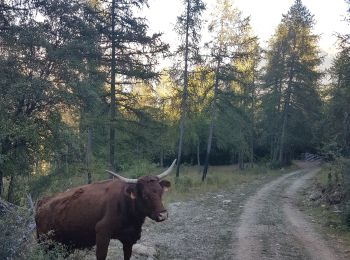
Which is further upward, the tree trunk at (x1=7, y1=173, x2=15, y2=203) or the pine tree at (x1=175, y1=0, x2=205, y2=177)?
the pine tree at (x1=175, y1=0, x2=205, y2=177)

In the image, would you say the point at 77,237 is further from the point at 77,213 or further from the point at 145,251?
the point at 145,251

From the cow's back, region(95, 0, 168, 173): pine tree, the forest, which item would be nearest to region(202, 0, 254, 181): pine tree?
the forest

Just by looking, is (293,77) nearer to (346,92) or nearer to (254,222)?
(346,92)

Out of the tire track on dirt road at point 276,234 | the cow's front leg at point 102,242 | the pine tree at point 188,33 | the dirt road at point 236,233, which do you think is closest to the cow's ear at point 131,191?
the cow's front leg at point 102,242

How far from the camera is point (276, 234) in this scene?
1248cm

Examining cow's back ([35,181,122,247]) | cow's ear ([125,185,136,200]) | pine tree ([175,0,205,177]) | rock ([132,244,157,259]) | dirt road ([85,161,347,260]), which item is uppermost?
pine tree ([175,0,205,177])

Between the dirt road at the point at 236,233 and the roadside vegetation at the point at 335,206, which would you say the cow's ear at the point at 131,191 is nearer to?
the dirt road at the point at 236,233

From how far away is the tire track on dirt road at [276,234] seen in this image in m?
10.3

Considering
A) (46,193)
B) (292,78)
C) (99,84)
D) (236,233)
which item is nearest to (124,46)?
(99,84)

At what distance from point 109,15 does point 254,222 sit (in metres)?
11.7

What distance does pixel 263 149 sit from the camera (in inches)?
2191

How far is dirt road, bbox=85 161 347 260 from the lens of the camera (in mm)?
10312

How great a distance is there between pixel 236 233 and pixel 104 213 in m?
6.80

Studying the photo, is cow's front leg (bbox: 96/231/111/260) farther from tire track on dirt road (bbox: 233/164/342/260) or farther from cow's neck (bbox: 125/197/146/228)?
tire track on dirt road (bbox: 233/164/342/260)
